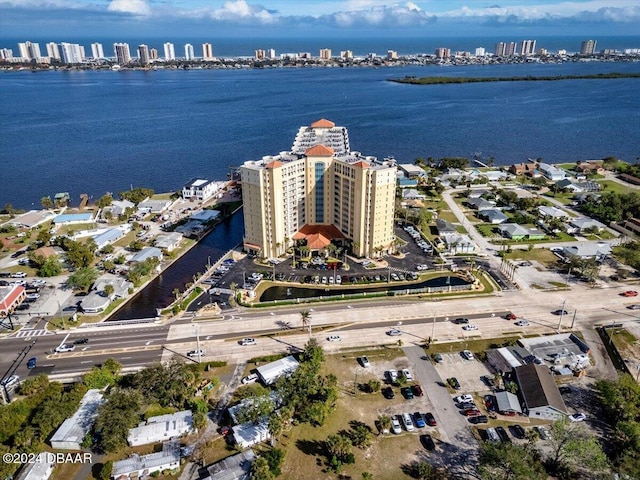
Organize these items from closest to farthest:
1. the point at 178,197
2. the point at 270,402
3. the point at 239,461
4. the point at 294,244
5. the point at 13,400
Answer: the point at 239,461 < the point at 270,402 < the point at 13,400 < the point at 294,244 < the point at 178,197

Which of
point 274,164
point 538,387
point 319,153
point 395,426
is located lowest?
point 395,426

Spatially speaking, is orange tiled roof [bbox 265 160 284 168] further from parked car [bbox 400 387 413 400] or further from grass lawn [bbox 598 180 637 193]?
grass lawn [bbox 598 180 637 193]

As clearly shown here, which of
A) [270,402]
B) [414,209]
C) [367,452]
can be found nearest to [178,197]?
[414,209]

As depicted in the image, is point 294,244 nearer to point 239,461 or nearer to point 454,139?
point 239,461

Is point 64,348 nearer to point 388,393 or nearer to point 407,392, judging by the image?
point 388,393

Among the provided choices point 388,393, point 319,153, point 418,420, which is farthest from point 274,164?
point 418,420

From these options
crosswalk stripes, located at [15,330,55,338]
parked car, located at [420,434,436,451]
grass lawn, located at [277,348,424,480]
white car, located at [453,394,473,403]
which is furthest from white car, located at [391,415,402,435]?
crosswalk stripes, located at [15,330,55,338]
